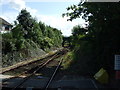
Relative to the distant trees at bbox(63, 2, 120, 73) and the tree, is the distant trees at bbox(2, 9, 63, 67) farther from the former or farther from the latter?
the distant trees at bbox(63, 2, 120, 73)

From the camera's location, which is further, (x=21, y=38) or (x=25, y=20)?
(x=25, y=20)

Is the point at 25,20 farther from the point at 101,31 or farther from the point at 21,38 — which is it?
the point at 101,31

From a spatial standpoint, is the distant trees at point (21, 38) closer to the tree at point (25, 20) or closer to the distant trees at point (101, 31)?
the tree at point (25, 20)

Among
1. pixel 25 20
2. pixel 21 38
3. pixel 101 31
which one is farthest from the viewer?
pixel 25 20

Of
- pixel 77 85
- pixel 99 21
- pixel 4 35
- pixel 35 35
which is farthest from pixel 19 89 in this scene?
pixel 35 35

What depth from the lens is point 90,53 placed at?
16688 mm

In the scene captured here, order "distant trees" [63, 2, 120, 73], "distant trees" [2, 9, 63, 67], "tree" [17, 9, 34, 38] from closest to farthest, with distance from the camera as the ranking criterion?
"distant trees" [63, 2, 120, 73] < "distant trees" [2, 9, 63, 67] < "tree" [17, 9, 34, 38]

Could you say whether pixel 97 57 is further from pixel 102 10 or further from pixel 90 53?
pixel 102 10

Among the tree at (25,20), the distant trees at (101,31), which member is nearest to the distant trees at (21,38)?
the tree at (25,20)

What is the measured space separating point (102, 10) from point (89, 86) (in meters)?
3.96

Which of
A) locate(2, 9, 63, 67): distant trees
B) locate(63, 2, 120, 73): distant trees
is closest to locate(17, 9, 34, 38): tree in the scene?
locate(2, 9, 63, 67): distant trees

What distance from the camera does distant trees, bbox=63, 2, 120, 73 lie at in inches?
516

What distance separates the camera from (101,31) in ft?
45.2

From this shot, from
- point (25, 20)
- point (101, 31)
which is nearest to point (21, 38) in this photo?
point (25, 20)
